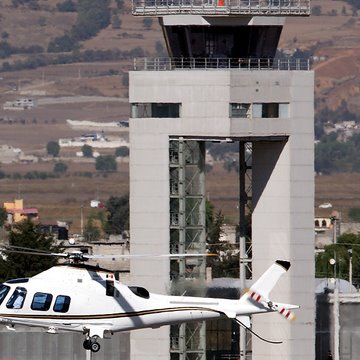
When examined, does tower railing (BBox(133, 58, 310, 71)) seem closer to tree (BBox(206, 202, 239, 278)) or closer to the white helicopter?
tree (BBox(206, 202, 239, 278))

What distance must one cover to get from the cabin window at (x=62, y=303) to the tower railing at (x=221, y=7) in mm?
28110

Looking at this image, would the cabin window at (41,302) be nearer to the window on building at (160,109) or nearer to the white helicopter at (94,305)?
the white helicopter at (94,305)

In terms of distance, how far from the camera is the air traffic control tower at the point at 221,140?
11094cm

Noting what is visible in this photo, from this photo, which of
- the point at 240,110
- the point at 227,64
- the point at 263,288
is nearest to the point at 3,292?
the point at 263,288

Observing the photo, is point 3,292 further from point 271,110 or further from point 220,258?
point 220,258

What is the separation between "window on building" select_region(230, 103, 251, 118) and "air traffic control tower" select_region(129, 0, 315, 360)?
0.05 meters

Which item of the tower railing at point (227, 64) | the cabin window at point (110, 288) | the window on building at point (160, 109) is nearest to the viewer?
the cabin window at point (110, 288)

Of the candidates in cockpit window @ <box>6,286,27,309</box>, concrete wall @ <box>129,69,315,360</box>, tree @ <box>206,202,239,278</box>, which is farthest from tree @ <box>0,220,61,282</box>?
cockpit window @ <box>6,286,27,309</box>

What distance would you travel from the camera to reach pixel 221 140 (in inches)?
4380

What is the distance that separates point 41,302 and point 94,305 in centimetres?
229

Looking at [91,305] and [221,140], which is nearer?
[91,305]

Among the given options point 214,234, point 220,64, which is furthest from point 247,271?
point 214,234

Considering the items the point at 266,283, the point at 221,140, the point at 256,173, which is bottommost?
the point at 266,283

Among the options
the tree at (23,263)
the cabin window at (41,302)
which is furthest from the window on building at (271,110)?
the tree at (23,263)
